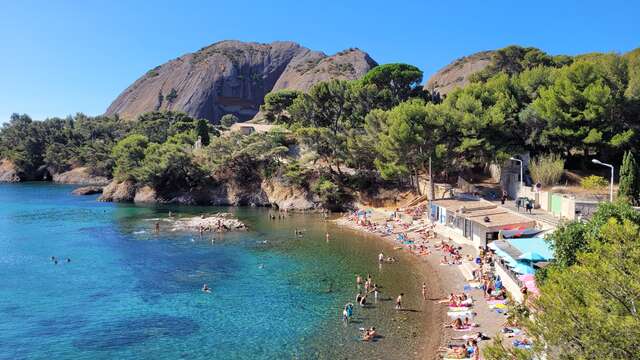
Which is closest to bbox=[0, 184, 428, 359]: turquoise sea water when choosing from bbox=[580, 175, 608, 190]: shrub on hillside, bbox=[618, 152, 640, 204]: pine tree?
bbox=[618, 152, 640, 204]: pine tree

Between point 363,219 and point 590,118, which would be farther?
point 363,219

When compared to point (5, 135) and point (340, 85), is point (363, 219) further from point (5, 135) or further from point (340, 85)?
point (5, 135)

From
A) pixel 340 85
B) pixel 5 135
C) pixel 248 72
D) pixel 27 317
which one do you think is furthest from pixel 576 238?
pixel 248 72

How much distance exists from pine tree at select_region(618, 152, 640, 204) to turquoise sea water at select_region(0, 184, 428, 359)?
15.6 meters

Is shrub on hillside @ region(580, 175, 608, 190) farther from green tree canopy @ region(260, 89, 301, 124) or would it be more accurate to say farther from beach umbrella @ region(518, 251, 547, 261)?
green tree canopy @ region(260, 89, 301, 124)

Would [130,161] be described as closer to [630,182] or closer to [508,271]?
[508,271]

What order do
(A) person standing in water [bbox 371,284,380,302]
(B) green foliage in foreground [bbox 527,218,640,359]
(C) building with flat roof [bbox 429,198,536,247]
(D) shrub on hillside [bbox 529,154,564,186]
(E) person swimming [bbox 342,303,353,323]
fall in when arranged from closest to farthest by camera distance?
1. (B) green foliage in foreground [bbox 527,218,640,359]
2. (E) person swimming [bbox 342,303,353,323]
3. (A) person standing in water [bbox 371,284,380,302]
4. (C) building with flat roof [bbox 429,198,536,247]
5. (D) shrub on hillside [bbox 529,154,564,186]

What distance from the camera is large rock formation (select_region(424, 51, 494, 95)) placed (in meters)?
118

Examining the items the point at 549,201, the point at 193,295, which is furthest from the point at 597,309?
the point at 549,201

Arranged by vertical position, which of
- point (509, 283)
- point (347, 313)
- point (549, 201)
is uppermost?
point (549, 201)

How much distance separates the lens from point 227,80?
184 metres

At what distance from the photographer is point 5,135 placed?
130625 mm

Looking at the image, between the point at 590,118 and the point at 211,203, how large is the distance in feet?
165

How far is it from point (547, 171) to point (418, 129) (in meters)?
13.0
